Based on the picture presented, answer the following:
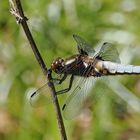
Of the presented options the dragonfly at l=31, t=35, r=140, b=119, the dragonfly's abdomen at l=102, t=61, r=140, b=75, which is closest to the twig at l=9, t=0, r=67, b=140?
the dragonfly at l=31, t=35, r=140, b=119

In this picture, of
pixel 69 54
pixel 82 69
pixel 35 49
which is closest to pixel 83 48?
pixel 82 69

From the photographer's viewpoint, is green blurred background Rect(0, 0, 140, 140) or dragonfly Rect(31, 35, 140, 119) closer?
dragonfly Rect(31, 35, 140, 119)

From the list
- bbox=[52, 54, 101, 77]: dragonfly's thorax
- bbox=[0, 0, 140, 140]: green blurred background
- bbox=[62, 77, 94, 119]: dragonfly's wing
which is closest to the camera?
bbox=[52, 54, 101, 77]: dragonfly's thorax

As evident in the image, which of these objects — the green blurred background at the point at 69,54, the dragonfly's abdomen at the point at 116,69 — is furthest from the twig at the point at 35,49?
the green blurred background at the point at 69,54

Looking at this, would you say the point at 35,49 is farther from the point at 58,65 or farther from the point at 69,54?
the point at 69,54

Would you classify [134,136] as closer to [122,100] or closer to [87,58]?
[122,100]

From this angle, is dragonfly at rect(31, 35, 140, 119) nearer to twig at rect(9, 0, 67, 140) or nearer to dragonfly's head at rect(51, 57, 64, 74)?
dragonfly's head at rect(51, 57, 64, 74)
